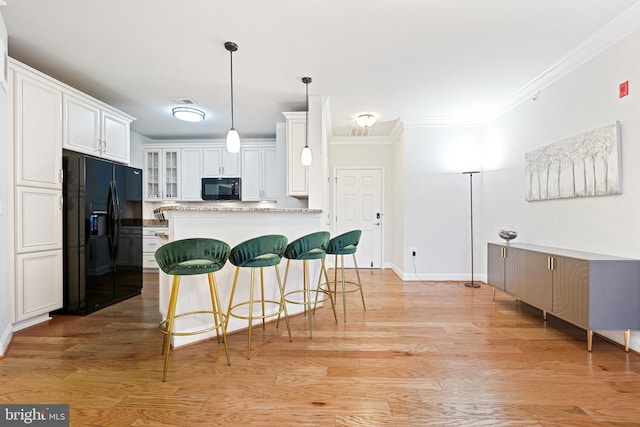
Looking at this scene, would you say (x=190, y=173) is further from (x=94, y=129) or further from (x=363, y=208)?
(x=363, y=208)

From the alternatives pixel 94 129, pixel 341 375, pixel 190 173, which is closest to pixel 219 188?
pixel 190 173

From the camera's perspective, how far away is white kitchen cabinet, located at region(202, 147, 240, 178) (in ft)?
17.7

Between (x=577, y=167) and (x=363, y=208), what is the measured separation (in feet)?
10.9

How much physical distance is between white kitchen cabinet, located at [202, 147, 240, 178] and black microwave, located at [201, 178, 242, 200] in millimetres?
134

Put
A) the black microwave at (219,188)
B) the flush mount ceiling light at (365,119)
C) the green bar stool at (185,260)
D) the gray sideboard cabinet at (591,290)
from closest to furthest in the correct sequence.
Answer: the green bar stool at (185,260) → the gray sideboard cabinet at (591,290) → the flush mount ceiling light at (365,119) → the black microwave at (219,188)

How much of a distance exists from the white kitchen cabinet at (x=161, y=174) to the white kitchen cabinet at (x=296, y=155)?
2.76 m

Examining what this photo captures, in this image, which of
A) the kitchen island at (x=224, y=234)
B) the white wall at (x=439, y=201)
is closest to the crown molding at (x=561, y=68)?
the white wall at (x=439, y=201)

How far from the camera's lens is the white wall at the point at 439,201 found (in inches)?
177

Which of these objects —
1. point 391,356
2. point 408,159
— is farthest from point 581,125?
point 391,356

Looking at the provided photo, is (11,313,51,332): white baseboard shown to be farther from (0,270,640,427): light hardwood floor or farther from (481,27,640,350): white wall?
(481,27,640,350): white wall

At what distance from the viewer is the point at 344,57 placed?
276 cm

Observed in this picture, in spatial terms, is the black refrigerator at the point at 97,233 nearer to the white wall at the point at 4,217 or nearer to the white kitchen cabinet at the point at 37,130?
the white kitchen cabinet at the point at 37,130

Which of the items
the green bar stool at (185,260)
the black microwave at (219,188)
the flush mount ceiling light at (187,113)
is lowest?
the green bar stool at (185,260)

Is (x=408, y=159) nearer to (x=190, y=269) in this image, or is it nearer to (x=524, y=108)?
(x=524, y=108)
